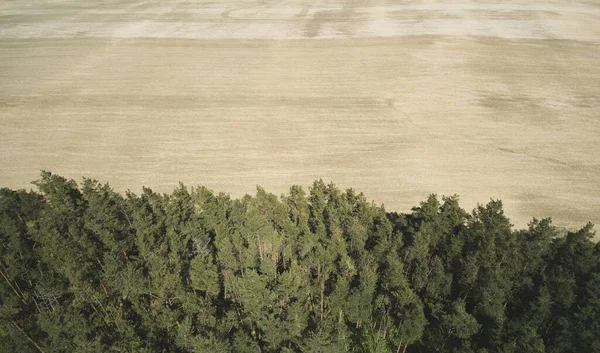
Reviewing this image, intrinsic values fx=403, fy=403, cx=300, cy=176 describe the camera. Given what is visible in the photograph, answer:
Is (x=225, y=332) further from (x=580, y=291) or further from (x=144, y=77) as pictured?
(x=144, y=77)

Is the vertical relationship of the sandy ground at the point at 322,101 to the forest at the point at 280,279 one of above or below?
above

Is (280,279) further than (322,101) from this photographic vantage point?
No

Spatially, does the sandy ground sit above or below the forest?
above

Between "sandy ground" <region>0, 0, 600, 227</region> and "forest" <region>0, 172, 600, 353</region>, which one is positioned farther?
"sandy ground" <region>0, 0, 600, 227</region>

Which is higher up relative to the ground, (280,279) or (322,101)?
(322,101)

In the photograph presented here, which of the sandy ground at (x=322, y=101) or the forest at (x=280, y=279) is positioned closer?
the forest at (x=280, y=279)
